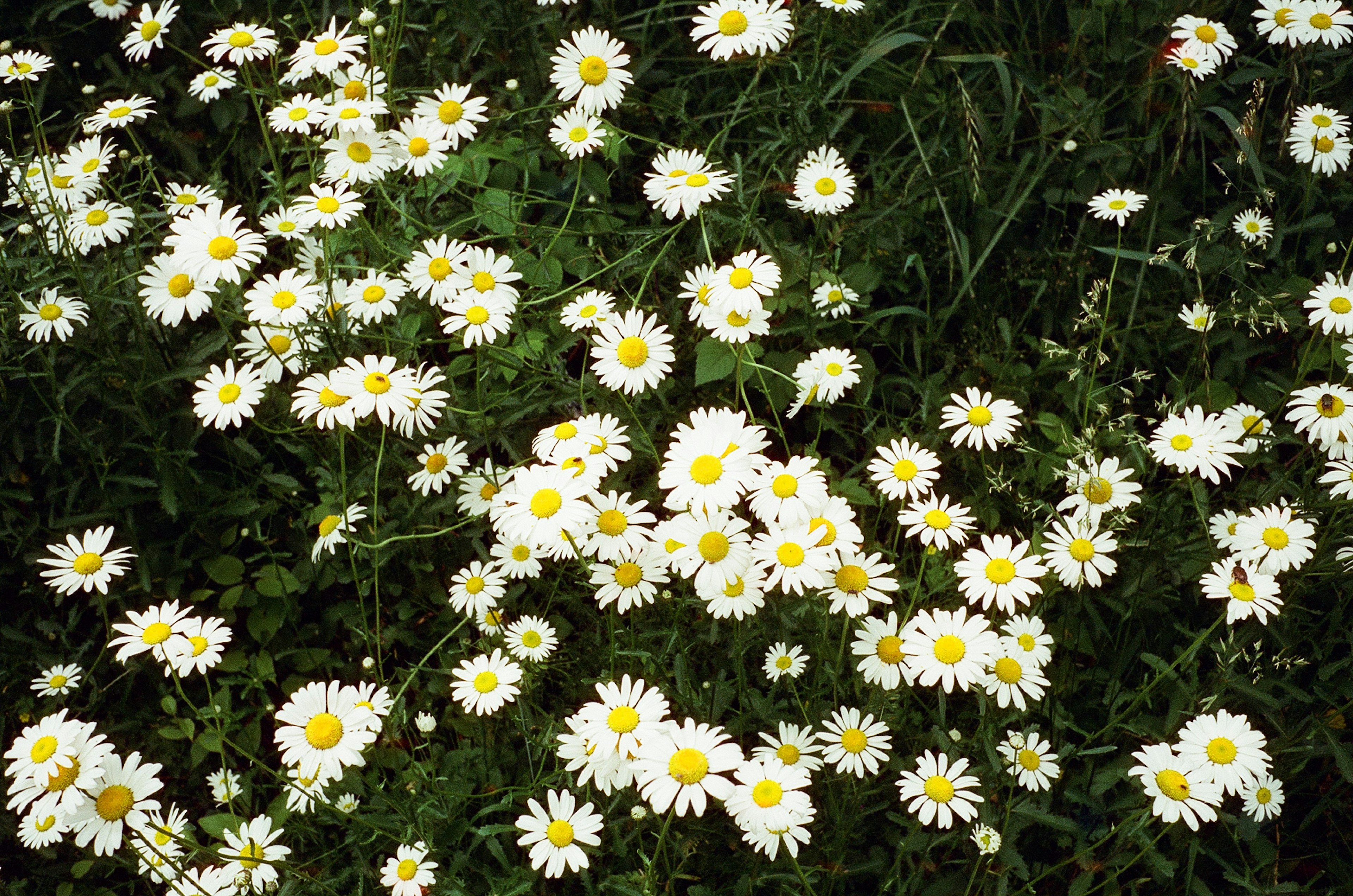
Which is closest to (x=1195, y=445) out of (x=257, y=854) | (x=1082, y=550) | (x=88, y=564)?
(x=1082, y=550)

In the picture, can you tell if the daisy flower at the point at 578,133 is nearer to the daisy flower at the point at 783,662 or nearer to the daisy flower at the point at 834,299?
the daisy flower at the point at 834,299

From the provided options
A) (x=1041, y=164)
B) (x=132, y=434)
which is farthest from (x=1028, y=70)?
(x=132, y=434)

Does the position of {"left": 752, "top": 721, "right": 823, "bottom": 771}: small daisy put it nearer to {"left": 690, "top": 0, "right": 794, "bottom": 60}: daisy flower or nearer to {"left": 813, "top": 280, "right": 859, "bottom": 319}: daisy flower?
{"left": 813, "top": 280, "right": 859, "bottom": 319}: daisy flower

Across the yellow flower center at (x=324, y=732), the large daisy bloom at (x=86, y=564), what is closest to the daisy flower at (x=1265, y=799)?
the yellow flower center at (x=324, y=732)

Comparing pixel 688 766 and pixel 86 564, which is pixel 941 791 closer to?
pixel 688 766

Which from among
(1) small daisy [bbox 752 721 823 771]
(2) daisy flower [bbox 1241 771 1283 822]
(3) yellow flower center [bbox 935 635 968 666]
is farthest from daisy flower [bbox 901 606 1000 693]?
(2) daisy flower [bbox 1241 771 1283 822]

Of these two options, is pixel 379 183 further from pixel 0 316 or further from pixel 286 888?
pixel 286 888
